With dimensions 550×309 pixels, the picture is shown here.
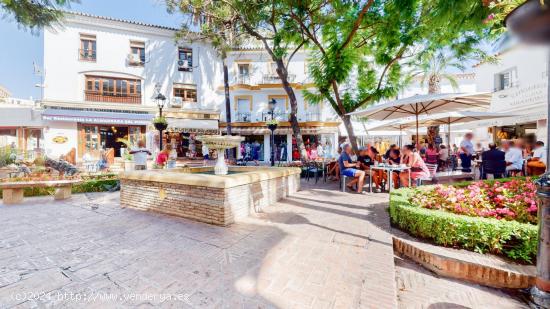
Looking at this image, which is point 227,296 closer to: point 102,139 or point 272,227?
point 272,227

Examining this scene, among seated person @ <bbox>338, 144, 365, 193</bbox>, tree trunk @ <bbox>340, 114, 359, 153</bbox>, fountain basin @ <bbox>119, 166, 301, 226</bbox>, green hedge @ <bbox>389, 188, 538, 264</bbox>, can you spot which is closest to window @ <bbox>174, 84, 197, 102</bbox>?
tree trunk @ <bbox>340, 114, 359, 153</bbox>

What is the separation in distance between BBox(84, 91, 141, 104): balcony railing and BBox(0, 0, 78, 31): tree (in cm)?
1239

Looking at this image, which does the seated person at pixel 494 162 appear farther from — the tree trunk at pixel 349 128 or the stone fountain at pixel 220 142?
the stone fountain at pixel 220 142

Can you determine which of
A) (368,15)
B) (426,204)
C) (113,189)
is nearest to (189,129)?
(113,189)

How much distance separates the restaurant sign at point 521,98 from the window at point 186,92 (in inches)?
855

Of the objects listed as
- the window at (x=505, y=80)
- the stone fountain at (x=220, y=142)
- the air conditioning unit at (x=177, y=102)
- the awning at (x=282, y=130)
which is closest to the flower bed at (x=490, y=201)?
the stone fountain at (x=220, y=142)

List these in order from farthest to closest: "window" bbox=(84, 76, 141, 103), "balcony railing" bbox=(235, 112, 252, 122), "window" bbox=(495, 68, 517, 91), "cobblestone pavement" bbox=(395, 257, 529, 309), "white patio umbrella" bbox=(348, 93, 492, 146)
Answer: "balcony railing" bbox=(235, 112, 252, 122)
"window" bbox=(84, 76, 141, 103)
"window" bbox=(495, 68, 517, 91)
"white patio umbrella" bbox=(348, 93, 492, 146)
"cobblestone pavement" bbox=(395, 257, 529, 309)

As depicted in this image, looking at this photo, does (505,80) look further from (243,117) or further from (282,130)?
(243,117)

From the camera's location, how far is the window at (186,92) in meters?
19.4

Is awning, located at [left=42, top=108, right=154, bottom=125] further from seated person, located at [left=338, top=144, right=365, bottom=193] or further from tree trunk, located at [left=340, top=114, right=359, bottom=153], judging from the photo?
seated person, located at [left=338, top=144, right=365, bottom=193]

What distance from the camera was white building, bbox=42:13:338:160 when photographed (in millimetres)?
16109

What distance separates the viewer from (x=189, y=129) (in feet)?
60.1

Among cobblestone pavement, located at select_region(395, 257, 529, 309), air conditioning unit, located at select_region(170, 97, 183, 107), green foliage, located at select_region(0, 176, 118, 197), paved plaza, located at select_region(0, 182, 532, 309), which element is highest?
air conditioning unit, located at select_region(170, 97, 183, 107)

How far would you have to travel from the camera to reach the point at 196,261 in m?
2.91
